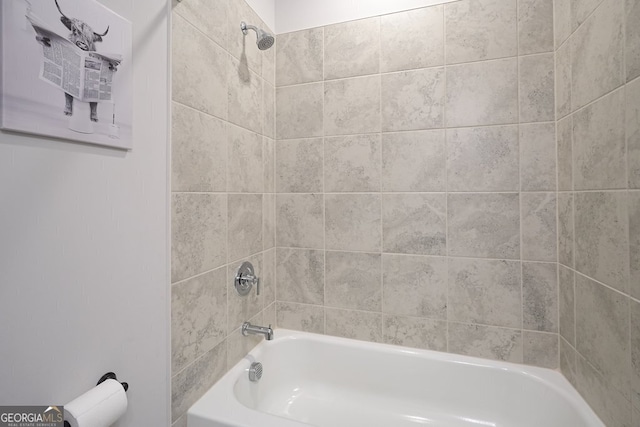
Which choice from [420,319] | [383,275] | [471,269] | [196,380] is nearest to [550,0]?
[471,269]

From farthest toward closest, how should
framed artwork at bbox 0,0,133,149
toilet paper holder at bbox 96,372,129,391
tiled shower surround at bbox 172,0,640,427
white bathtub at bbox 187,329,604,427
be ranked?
white bathtub at bbox 187,329,604,427
tiled shower surround at bbox 172,0,640,427
toilet paper holder at bbox 96,372,129,391
framed artwork at bbox 0,0,133,149

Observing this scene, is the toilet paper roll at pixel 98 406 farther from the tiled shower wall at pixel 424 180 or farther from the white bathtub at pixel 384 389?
the tiled shower wall at pixel 424 180

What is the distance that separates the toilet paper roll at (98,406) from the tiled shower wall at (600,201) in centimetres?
131

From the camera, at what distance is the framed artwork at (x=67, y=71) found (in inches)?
21.3

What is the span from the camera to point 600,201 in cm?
92

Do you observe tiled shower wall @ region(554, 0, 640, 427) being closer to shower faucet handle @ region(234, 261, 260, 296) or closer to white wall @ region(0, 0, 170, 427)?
shower faucet handle @ region(234, 261, 260, 296)

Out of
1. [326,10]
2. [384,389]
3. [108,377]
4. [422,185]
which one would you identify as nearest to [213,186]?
[108,377]

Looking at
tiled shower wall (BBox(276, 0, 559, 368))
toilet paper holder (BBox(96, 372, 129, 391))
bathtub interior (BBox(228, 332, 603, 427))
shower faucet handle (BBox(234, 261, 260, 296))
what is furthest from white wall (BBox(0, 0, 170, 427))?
tiled shower wall (BBox(276, 0, 559, 368))

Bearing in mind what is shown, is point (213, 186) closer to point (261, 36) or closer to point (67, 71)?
point (67, 71)

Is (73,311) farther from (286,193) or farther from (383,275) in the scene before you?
(383,275)

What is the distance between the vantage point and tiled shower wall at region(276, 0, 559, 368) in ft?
4.02

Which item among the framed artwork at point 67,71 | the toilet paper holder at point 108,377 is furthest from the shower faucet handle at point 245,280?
the framed artwork at point 67,71

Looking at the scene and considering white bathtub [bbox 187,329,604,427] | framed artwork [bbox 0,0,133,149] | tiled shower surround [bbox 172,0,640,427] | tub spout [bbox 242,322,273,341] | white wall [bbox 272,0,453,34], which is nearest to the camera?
framed artwork [bbox 0,0,133,149]

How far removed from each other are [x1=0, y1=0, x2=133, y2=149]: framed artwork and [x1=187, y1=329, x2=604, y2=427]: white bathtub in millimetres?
955
